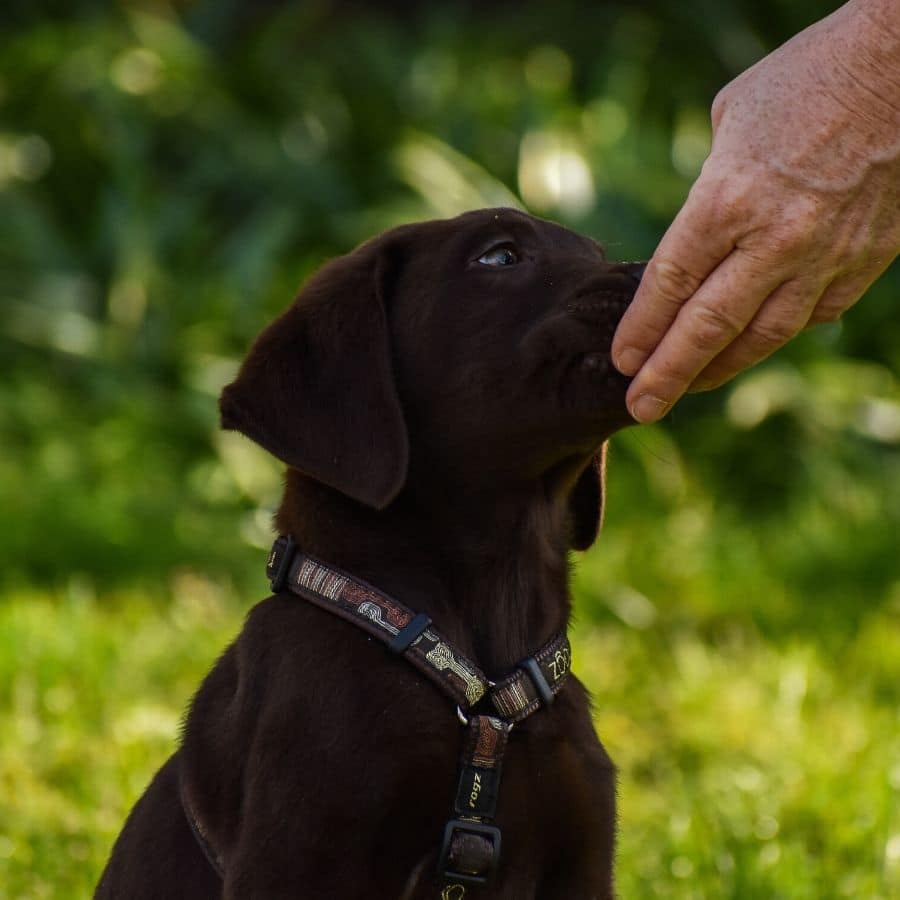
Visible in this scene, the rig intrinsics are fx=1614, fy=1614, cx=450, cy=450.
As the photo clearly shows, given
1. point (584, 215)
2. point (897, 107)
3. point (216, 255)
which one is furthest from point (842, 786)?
point (216, 255)

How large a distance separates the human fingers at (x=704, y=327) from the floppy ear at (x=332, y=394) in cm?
40

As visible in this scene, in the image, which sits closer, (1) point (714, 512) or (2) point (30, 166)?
(1) point (714, 512)

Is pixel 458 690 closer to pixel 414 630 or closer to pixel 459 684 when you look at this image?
pixel 459 684

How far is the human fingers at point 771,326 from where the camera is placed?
250 cm

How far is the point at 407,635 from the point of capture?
2.51m

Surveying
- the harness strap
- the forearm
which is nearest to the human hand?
the forearm

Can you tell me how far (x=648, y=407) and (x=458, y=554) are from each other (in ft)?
1.35

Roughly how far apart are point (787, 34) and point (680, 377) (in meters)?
6.52

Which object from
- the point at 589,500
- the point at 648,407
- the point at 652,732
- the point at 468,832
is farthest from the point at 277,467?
the point at 468,832

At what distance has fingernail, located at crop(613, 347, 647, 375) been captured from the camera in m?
2.57

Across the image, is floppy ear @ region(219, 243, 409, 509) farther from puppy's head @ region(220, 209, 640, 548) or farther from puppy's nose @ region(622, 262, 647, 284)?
puppy's nose @ region(622, 262, 647, 284)

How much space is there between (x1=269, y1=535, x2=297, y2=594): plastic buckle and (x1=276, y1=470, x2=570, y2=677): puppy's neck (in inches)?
1.2

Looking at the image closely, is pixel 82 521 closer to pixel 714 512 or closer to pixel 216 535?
pixel 216 535

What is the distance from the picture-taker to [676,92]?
27.5ft
